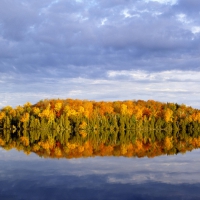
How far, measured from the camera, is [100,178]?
22875 mm

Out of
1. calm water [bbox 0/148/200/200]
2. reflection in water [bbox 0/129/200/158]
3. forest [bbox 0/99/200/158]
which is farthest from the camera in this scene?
forest [bbox 0/99/200/158]

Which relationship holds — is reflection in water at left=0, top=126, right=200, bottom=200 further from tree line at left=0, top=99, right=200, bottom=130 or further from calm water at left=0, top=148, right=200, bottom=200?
tree line at left=0, top=99, right=200, bottom=130

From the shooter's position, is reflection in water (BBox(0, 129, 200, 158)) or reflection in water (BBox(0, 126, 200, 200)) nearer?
reflection in water (BBox(0, 126, 200, 200))

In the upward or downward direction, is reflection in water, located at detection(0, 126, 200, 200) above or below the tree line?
below

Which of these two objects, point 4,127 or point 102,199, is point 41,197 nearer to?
point 102,199

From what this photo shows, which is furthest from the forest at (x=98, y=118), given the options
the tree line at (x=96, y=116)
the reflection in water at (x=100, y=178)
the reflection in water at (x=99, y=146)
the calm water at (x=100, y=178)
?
the calm water at (x=100, y=178)

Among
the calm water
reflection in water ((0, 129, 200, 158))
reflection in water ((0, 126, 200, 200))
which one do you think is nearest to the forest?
reflection in water ((0, 129, 200, 158))

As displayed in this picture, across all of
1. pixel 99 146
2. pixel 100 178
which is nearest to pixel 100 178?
pixel 100 178

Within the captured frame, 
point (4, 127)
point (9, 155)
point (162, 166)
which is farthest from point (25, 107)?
point (162, 166)

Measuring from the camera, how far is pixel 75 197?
18109 mm

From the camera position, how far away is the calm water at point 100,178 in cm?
1867

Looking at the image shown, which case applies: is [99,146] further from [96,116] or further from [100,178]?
[96,116]

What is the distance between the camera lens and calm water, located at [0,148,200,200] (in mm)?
18672

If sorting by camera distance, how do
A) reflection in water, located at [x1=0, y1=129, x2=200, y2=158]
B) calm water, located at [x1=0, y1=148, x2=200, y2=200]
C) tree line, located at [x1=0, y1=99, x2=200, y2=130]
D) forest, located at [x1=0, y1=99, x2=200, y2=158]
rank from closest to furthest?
calm water, located at [x1=0, y1=148, x2=200, y2=200] → reflection in water, located at [x1=0, y1=129, x2=200, y2=158] → forest, located at [x1=0, y1=99, x2=200, y2=158] → tree line, located at [x1=0, y1=99, x2=200, y2=130]
